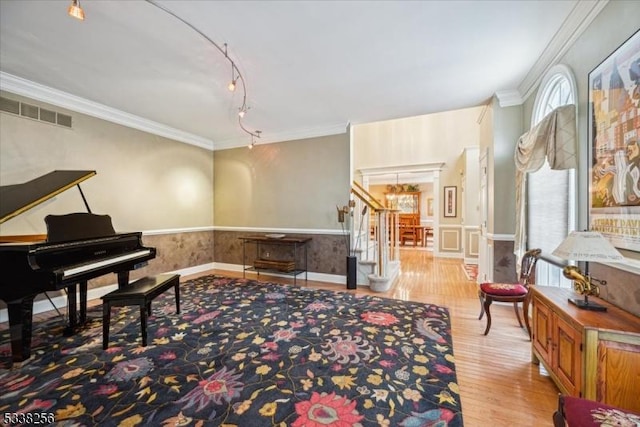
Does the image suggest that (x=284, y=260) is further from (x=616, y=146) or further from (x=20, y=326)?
(x=616, y=146)

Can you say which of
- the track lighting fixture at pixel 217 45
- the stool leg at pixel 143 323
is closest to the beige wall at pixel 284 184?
the track lighting fixture at pixel 217 45

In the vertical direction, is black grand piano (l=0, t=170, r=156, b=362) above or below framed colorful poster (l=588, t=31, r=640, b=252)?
below

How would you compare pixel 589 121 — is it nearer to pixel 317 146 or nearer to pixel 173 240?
pixel 317 146

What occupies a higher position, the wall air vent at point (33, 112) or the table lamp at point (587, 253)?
the wall air vent at point (33, 112)

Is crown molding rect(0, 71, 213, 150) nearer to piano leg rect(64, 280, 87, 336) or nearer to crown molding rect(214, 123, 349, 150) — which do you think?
crown molding rect(214, 123, 349, 150)

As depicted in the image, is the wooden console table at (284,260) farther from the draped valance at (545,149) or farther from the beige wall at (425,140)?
the beige wall at (425,140)

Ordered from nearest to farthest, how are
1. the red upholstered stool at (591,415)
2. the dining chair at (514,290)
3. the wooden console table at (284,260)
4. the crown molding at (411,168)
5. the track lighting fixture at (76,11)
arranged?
1. the red upholstered stool at (591,415)
2. the track lighting fixture at (76,11)
3. the dining chair at (514,290)
4. the wooden console table at (284,260)
5. the crown molding at (411,168)

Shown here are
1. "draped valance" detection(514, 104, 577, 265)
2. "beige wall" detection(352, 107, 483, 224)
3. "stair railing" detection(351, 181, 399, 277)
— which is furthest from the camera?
"beige wall" detection(352, 107, 483, 224)

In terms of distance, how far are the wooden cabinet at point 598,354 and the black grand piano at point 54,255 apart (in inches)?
142

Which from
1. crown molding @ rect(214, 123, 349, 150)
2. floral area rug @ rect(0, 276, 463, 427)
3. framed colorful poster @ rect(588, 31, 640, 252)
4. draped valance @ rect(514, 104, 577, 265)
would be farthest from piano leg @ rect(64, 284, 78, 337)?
draped valance @ rect(514, 104, 577, 265)

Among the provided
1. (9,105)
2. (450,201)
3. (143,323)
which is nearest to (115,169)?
(9,105)

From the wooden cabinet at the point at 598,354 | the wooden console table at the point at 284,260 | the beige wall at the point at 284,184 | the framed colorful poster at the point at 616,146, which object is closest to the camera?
the wooden cabinet at the point at 598,354

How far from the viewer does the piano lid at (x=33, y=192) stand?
2.22 m

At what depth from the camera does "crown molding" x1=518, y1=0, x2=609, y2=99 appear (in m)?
1.89
